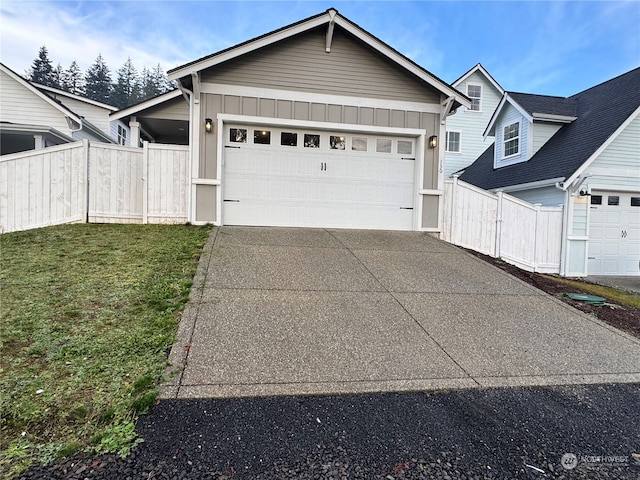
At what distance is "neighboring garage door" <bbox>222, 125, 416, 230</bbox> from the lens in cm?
842

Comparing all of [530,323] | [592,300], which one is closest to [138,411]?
[530,323]

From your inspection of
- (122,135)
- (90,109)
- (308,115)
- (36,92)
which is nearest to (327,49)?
(308,115)

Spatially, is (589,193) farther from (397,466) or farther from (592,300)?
(397,466)

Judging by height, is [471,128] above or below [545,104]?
above

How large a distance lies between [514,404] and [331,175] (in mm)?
6709

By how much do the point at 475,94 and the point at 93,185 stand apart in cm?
1817

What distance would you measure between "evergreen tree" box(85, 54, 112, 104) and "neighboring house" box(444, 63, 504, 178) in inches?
1785

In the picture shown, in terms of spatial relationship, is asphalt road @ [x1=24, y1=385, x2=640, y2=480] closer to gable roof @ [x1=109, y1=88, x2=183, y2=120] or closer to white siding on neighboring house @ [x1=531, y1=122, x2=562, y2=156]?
gable roof @ [x1=109, y1=88, x2=183, y2=120]

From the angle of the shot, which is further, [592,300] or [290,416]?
[592,300]

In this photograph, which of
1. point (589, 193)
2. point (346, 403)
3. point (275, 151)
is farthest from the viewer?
point (589, 193)

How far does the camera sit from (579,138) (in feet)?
35.7

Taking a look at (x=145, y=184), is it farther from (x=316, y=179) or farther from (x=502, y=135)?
(x=502, y=135)

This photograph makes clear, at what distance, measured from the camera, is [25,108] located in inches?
532

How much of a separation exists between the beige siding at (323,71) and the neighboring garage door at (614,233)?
5.84 m
